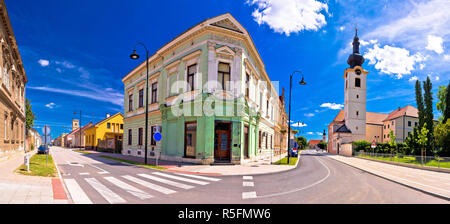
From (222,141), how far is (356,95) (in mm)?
64484

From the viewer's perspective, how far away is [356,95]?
219 feet

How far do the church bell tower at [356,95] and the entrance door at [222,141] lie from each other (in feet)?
201

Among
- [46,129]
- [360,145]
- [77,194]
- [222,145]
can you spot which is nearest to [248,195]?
[77,194]

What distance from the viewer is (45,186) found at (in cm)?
750

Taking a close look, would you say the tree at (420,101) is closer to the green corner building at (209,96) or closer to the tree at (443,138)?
the tree at (443,138)

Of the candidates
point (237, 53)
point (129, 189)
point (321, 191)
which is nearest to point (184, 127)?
point (237, 53)

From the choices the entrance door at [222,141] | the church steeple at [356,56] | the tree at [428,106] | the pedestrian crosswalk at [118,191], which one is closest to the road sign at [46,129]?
the pedestrian crosswalk at [118,191]

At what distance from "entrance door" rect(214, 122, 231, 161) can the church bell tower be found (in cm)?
6122

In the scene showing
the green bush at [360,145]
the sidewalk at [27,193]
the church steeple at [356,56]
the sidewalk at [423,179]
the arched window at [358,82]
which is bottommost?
the green bush at [360,145]

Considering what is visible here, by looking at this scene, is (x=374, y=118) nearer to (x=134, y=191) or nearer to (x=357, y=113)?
(x=357, y=113)

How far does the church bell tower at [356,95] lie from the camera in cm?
6569

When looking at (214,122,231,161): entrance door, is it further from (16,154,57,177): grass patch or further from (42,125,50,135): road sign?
(42,125,50,135): road sign
